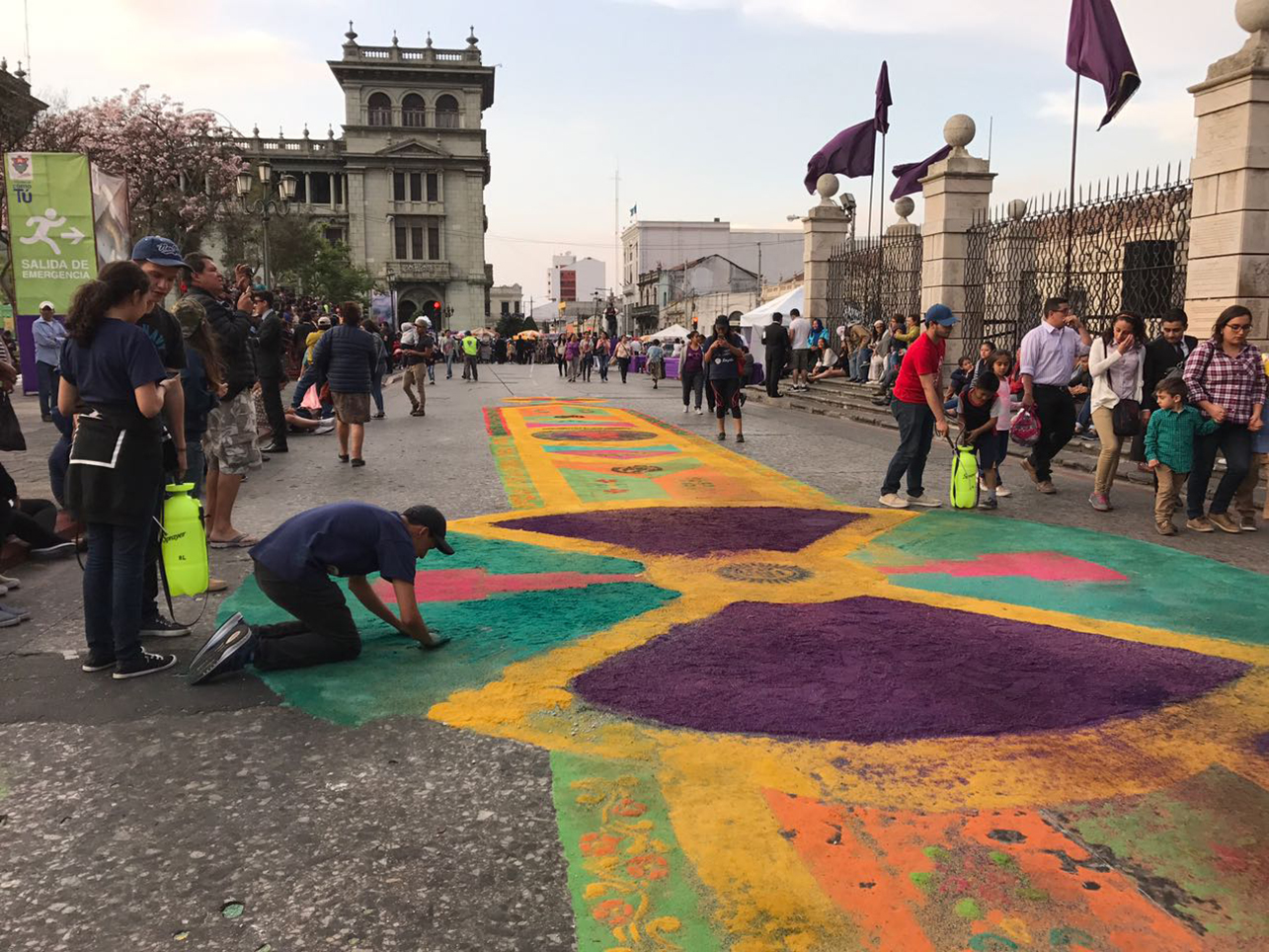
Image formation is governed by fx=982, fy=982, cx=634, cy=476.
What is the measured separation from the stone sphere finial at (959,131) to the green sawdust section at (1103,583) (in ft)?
31.7

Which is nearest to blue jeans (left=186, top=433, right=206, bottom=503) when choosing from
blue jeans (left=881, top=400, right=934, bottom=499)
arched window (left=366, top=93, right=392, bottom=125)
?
blue jeans (left=881, top=400, right=934, bottom=499)

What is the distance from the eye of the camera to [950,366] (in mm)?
16062

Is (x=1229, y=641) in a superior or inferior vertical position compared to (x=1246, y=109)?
inferior

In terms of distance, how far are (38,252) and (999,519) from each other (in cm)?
1372

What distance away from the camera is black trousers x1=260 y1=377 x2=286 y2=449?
1197cm

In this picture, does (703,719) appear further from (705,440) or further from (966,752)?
(705,440)

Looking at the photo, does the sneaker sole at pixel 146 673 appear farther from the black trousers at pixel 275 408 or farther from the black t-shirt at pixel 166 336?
the black trousers at pixel 275 408

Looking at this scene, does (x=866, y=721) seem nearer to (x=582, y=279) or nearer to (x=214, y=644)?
(x=214, y=644)

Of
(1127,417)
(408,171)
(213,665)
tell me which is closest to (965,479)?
(1127,417)

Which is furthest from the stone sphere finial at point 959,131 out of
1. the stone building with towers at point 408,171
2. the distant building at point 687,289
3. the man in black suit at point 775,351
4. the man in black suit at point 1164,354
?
the stone building with towers at point 408,171

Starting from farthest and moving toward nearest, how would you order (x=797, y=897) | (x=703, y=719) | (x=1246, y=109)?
(x=1246, y=109) < (x=703, y=719) < (x=797, y=897)

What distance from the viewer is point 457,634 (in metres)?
4.94

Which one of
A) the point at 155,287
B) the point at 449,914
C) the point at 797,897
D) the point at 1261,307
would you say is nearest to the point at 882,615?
the point at 797,897

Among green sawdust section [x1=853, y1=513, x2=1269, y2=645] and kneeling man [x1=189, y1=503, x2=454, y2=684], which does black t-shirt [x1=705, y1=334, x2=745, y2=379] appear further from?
kneeling man [x1=189, y1=503, x2=454, y2=684]
